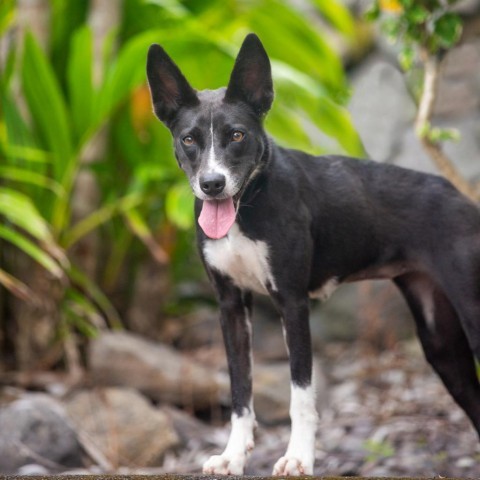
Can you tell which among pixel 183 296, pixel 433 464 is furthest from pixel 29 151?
pixel 433 464

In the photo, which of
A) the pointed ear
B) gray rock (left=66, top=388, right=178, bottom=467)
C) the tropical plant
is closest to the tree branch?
the tropical plant

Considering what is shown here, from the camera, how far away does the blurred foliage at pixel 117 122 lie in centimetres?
595

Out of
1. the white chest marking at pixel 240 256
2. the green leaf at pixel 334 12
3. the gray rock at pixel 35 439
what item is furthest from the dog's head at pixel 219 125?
the green leaf at pixel 334 12

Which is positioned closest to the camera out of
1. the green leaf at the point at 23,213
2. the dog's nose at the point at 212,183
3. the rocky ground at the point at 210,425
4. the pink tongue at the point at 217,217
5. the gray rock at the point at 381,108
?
the dog's nose at the point at 212,183

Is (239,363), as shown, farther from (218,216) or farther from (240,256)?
(218,216)

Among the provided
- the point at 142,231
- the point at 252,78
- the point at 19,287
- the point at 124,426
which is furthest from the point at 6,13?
the point at 252,78

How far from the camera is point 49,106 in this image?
619cm

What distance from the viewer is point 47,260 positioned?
548 cm

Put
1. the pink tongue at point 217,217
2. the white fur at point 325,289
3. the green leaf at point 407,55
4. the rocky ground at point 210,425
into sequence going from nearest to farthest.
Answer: the pink tongue at point 217,217 → the white fur at point 325,289 → the green leaf at point 407,55 → the rocky ground at point 210,425

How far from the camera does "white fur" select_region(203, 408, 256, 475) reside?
10.2 feet

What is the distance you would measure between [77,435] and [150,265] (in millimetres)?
1845

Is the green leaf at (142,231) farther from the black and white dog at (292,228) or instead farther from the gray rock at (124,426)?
the black and white dog at (292,228)

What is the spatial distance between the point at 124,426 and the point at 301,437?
2.43m

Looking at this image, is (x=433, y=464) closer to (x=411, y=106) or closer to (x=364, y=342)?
(x=364, y=342)
